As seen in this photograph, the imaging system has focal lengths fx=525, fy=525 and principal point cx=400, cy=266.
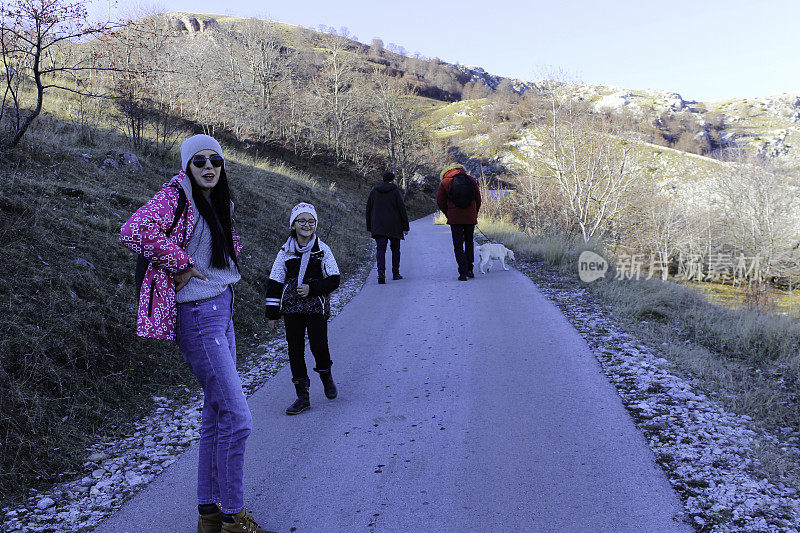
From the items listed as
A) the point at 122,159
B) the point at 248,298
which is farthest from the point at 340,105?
the point at 248,298

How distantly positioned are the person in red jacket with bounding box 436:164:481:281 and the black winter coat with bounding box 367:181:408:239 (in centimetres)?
85

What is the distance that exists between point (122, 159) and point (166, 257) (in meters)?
9.99

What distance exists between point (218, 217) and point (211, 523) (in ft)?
5.47

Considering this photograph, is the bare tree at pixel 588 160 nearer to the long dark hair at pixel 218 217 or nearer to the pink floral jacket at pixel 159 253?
the long dark hair at pixel 218 217

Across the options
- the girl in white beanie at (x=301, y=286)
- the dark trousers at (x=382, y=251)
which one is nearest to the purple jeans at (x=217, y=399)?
the girl in white beanie at (x=301, y=286)

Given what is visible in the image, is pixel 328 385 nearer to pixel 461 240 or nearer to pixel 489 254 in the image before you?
pixel 461 240

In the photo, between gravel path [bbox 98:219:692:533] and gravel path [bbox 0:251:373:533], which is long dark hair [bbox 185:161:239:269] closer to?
gravel path [bbox 98:219:692:533]

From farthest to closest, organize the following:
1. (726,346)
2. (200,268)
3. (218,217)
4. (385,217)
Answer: (385,217) → (726,346) → (218,217) → (200,268)

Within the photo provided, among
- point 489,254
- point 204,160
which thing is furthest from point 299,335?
point 489,254

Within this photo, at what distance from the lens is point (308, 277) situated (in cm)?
472

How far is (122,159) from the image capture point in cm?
1110

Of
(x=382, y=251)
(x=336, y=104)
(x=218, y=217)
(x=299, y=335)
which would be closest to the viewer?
(x=218, y=217)

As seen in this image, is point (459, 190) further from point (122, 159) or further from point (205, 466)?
point (205, 466)

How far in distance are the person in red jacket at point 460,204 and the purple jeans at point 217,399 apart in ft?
25.5
